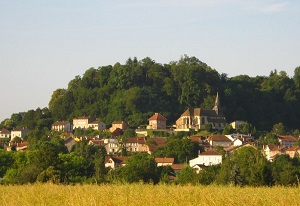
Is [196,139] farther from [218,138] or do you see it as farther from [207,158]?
[207,158]

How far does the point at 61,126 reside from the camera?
98062mm

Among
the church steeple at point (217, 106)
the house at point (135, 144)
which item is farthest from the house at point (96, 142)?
the church steeple at point (217, 106)

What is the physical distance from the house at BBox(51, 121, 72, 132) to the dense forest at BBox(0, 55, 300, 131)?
3.12 meters

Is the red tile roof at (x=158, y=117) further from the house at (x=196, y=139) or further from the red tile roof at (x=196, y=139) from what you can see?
the red tile roof at (x=196, y=139)

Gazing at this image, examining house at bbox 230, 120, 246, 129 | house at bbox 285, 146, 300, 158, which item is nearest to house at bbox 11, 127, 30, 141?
house at bbox 230, 120, 246, 129

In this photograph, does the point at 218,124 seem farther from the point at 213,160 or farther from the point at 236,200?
the point at 236,200

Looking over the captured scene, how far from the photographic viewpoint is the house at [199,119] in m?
95.2

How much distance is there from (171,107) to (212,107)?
5.29 m

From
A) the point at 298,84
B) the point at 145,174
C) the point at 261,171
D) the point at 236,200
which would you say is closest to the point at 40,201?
the point at 236,200

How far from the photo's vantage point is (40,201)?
12398mm

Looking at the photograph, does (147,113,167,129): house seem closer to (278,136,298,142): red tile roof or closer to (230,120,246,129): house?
(230,120,246,129): house

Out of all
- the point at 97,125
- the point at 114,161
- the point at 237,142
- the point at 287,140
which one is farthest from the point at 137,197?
the point at 97,125

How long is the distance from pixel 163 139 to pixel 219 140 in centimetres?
A: 602

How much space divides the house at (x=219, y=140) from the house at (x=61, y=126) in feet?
65.6
